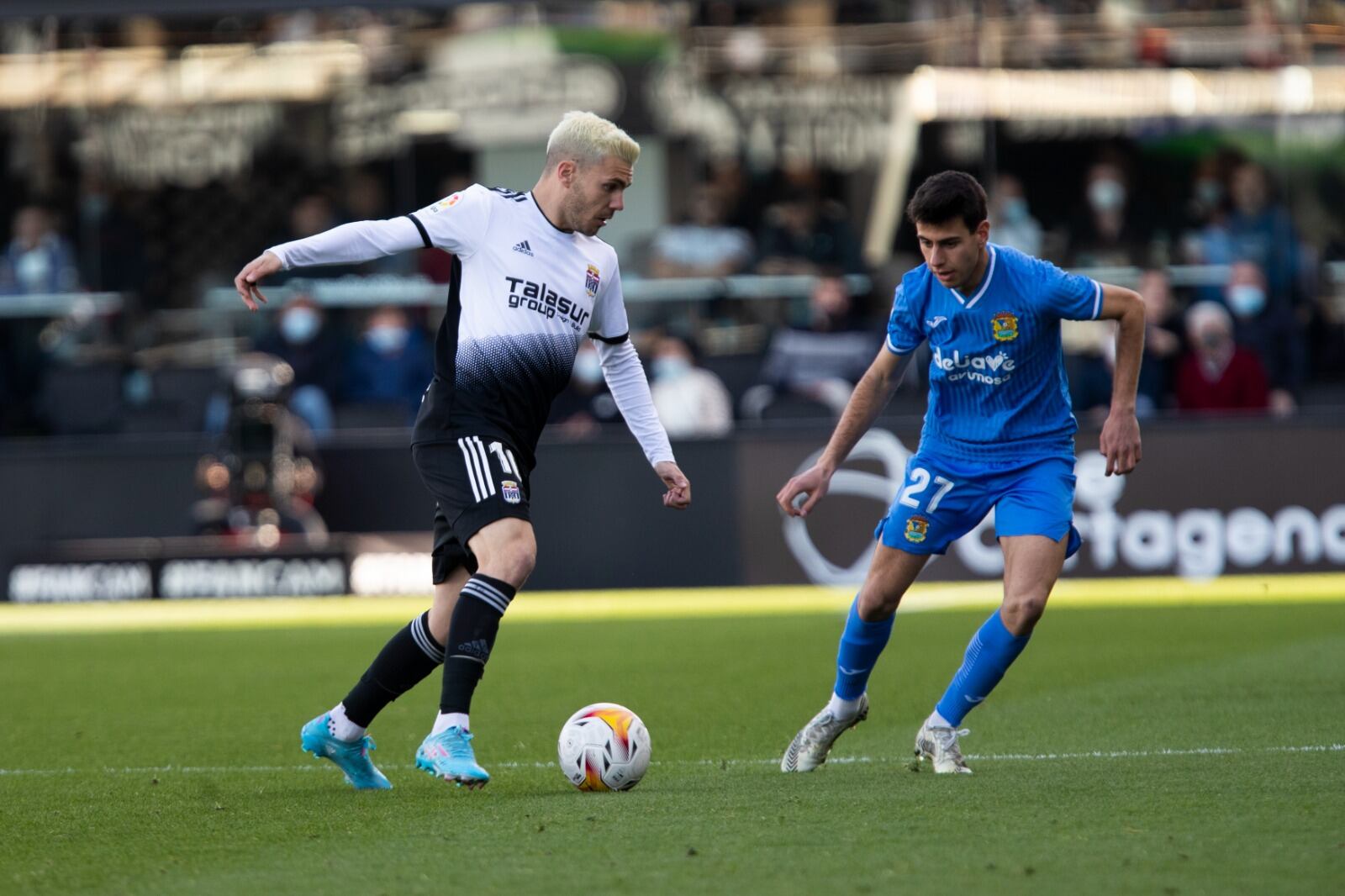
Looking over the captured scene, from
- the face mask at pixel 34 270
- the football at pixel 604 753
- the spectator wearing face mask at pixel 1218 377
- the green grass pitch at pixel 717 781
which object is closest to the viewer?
the green grass pitch at pixel 717 781

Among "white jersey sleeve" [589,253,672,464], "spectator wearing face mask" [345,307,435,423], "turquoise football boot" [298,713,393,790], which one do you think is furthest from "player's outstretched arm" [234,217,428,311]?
"spectator wearing face mask" [345,307,435,423]

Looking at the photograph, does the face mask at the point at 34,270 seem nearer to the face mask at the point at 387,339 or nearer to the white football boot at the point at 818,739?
the face mask at the point at 387,339

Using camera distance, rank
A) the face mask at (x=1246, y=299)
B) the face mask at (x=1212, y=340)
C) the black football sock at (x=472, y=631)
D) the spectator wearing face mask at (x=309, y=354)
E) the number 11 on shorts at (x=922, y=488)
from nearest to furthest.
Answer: the black football sock at (x=472, y=631), the number 11 on shorts at (x=922, y=488), the face mask at (x=1212, y=340), the face mask at (x=1246, y=299), the spectator wearing face mask at (x=309, y=354)

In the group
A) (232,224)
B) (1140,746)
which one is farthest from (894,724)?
(232,224)

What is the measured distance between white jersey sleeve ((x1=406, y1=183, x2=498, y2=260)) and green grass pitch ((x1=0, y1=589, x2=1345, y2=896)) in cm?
173

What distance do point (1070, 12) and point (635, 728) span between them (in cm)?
1495

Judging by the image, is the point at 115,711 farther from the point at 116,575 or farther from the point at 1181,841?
the point at 116,575

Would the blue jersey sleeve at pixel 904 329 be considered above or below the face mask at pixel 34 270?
above

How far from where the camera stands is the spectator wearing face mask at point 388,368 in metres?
17.9

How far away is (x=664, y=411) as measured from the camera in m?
16.9

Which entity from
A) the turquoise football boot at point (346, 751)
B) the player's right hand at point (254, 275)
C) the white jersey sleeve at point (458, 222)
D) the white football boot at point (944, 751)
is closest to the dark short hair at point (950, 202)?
the white jersey sleeve at point (458, 222)

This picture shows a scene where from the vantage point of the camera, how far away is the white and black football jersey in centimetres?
617

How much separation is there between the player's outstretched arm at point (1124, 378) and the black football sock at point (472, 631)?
194 centimetres

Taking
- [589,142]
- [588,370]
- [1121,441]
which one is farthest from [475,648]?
[588,370]
